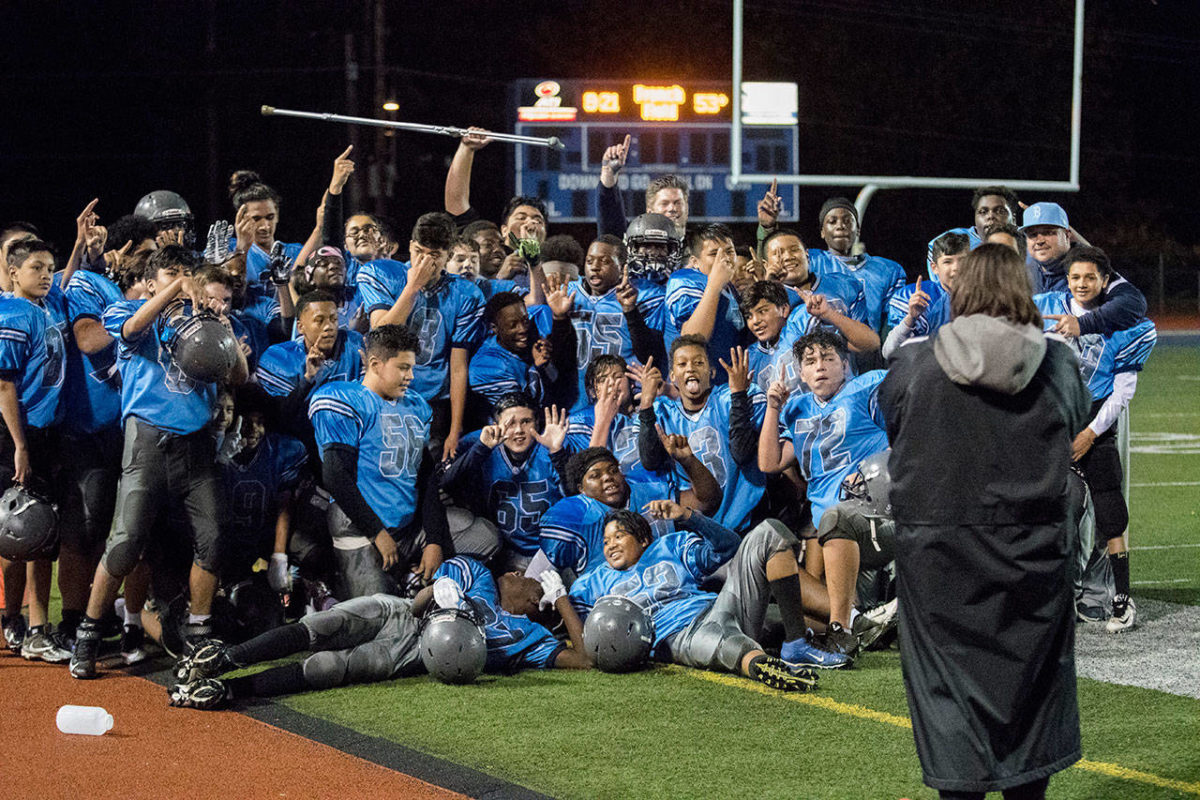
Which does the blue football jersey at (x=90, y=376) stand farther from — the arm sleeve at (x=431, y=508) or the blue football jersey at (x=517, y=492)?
the blue football jersey at (x=517, y=492)

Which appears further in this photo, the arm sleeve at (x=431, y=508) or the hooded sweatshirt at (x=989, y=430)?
the arm sleeve at (x=431, y=508)

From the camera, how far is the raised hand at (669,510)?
7.05 meters

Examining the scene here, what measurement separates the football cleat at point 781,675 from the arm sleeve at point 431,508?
1.72m

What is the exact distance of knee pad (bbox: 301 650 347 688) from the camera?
6.48m

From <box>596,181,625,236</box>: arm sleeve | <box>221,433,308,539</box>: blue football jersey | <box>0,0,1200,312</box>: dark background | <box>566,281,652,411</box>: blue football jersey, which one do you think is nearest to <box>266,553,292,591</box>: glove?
<box>221,433,308,539</box>: blue football jersey

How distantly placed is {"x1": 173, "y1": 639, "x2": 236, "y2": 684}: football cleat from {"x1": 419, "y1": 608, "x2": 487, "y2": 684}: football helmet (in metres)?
0.86

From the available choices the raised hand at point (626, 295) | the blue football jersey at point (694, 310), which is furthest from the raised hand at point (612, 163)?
the raised hand at point (626, 295)

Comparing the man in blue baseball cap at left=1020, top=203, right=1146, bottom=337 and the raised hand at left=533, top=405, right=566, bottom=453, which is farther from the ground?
the man in blue baseball cap at left=1020, top=203, right=1146, bottom=337

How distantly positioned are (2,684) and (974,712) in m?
4.64

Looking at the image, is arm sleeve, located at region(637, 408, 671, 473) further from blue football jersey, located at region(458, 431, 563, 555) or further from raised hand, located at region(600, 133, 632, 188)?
raised hand, located at region(600, 133, 632, 188)

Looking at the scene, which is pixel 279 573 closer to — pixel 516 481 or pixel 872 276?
pixel 516 481

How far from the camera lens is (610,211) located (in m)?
9.79

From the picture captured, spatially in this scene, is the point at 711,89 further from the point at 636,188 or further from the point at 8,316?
the point at 8,316

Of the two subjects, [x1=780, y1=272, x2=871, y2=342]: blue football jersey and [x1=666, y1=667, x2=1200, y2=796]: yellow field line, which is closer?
[x1=666, y1=667, x2=1200, y2=796]: yellow field line
